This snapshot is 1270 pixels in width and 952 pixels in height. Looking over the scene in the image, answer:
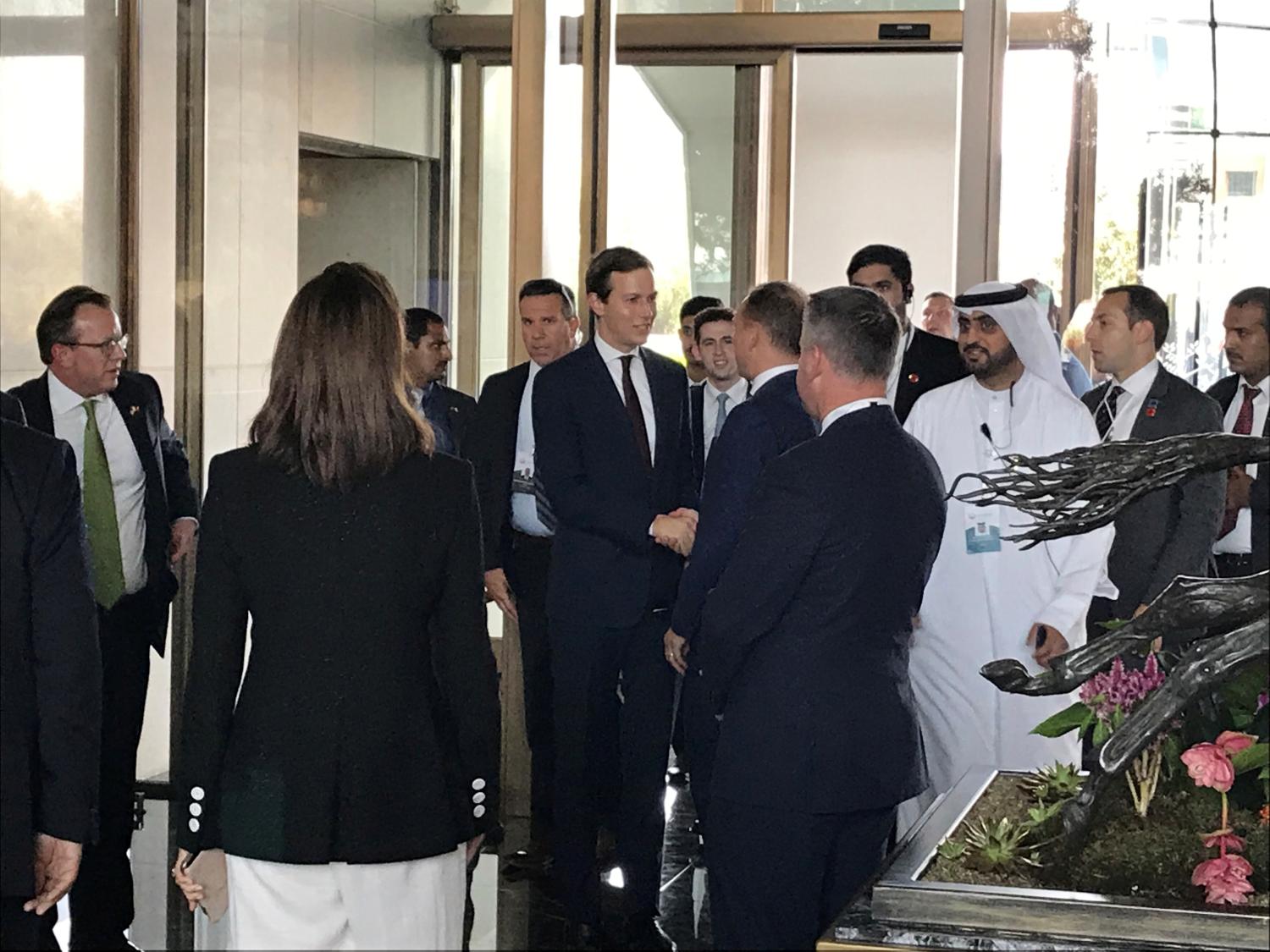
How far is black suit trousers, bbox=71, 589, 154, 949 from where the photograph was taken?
16.7 feet

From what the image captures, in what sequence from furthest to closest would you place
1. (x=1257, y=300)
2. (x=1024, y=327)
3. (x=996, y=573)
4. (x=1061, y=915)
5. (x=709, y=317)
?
(x=709, y=317) < (x=1257, y=300) < (x=1024, y=327) < (x=996, y=573) < (x=1061, y=915)

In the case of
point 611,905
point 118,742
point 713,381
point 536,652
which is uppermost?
point 713,381

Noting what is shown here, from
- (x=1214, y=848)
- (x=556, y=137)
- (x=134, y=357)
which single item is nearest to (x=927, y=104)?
(x=556, y=137)

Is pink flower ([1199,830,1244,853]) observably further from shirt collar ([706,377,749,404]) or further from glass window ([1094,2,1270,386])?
shirt collar ([706,377,749,404])

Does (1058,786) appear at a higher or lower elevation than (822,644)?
lower

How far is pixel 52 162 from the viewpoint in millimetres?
5836

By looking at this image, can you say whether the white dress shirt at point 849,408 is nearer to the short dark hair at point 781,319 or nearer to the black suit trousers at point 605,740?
the short dark hair at point 781,319

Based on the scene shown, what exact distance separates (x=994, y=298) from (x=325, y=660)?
8.72 ft

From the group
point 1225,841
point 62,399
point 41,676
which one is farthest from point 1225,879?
point 62,399

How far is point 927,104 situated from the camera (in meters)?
Answer: 8.60

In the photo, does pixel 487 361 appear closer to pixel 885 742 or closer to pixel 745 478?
pixel 745 478

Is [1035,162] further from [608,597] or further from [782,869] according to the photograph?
[782,869]

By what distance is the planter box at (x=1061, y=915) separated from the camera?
2.39 meters

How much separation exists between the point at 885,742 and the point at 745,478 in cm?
85
